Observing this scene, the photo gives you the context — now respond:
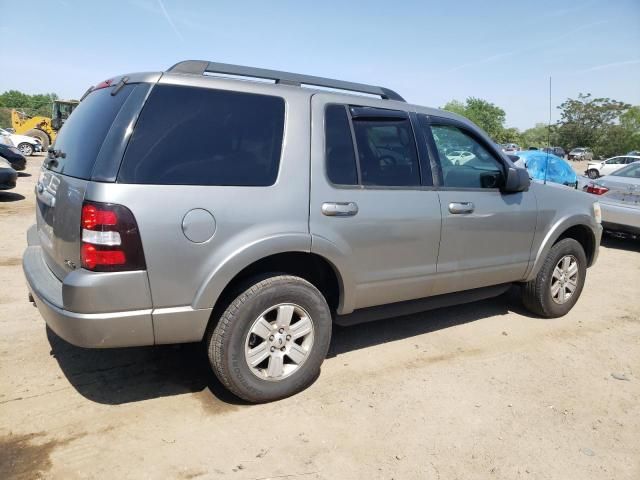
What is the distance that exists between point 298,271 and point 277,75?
131cm

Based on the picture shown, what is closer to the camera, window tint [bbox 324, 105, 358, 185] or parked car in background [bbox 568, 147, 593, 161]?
window tint [bbox 324, 105, 358, 185]

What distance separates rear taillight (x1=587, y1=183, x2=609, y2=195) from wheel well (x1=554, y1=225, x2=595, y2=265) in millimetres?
3870

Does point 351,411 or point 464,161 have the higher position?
point 464,161

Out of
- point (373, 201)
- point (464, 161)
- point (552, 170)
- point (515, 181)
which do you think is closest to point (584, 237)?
point (515, 181)

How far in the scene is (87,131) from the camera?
9.43 feet

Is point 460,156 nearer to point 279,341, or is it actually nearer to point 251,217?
point 251,217

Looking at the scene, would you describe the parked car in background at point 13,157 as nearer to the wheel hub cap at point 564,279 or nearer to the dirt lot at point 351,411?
the dirt lot at point 351,411

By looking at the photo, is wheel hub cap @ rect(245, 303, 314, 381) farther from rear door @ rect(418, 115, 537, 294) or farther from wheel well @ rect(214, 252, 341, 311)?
rear door @ rect(418, 115, 537, 294)

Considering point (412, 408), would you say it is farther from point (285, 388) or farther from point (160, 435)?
point (160, 435)

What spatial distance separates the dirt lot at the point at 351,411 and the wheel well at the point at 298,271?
2.03 feet

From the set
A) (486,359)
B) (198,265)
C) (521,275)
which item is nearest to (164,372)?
(198,265)

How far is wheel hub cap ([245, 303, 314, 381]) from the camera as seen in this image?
294cm

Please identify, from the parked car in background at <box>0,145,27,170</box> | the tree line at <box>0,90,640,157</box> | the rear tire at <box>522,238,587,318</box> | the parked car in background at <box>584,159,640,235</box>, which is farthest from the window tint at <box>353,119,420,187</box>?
the tree line at <box>0,90,640,157</box>

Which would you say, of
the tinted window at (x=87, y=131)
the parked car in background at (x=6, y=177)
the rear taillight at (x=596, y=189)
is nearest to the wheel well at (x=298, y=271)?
the tinted window at (x=87, y=131)
